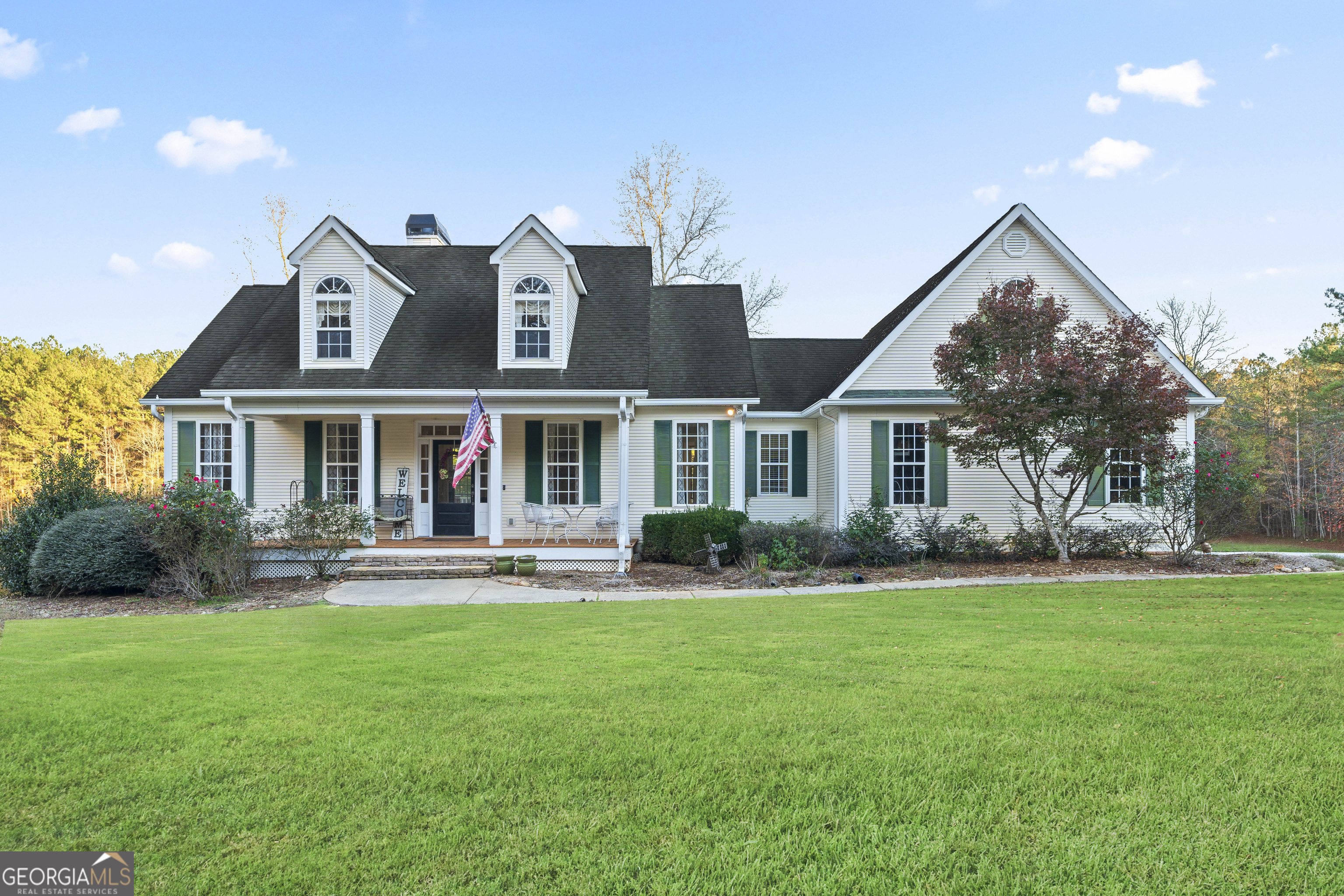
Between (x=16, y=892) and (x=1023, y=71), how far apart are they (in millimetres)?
18530

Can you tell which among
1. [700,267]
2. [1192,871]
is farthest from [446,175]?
[1192,871]

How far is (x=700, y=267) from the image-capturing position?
89.2 ft

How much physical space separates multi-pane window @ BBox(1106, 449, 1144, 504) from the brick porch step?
1334cm

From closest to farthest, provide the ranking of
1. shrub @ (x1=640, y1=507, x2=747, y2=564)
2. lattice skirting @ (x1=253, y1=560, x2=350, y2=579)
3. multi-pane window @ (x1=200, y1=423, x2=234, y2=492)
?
lattice skirting @ (x1=253, y1=560, x2=350, y2=579)
shrub @ (x1=640, y1=507, x2=747, y2=564)
multi-pane window @ (x1=200, y1=423, x2=234, y2=492)

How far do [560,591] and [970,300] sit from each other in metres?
11.4

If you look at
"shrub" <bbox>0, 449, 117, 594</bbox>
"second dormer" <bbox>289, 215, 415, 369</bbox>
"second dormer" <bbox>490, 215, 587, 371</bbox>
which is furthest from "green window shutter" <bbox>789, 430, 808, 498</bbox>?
"shrub" <bbox>0, 449, 117, 594</bbox>

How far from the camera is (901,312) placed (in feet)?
59.2

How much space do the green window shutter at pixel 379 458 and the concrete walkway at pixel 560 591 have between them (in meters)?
3.96

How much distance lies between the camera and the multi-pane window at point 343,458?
55.0 feet

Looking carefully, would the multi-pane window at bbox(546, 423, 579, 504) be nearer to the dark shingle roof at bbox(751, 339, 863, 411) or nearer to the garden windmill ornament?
the garden windmill ornament

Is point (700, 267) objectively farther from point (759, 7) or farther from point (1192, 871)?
point (1192, 871)

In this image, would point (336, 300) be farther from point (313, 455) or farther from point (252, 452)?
point (252, 452)

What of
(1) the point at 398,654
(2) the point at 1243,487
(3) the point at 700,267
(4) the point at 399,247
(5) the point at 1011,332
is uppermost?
(3) the point at 700,267

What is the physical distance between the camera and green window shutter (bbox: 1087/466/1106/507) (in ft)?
51.3
